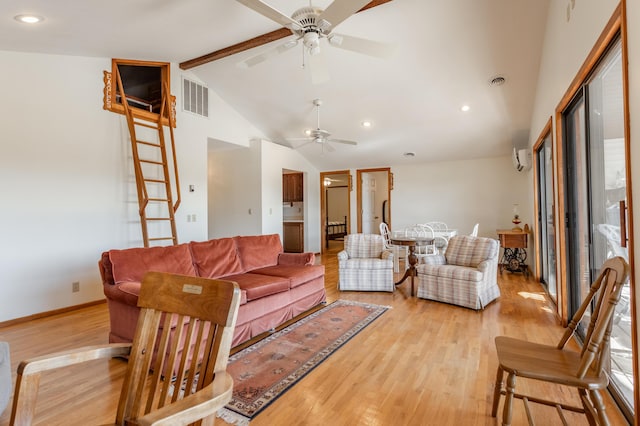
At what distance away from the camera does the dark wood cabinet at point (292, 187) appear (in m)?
8.44

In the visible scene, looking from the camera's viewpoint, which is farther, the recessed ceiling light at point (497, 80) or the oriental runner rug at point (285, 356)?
the recessed ceiling light at point (497, 80)

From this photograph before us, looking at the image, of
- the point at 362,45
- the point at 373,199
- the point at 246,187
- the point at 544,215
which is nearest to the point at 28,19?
the point at 362,45

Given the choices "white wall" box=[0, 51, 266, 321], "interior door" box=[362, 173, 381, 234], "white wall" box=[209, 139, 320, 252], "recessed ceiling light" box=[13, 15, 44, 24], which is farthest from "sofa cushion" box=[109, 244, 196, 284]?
"interior door" box=[362, 173, 381, 234]

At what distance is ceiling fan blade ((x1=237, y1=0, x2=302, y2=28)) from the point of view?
2.23 m

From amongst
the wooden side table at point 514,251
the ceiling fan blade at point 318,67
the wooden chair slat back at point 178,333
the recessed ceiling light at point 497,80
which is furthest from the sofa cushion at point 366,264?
the wooden chair slat back at point 178,333

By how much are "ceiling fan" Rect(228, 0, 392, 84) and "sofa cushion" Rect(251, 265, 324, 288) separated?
213cm

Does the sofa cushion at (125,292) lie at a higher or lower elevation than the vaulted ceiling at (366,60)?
lower

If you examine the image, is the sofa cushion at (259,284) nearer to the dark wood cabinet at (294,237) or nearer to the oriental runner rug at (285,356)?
the oriental runner rug at (285,356)

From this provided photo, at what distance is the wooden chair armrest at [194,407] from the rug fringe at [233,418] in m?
1.09

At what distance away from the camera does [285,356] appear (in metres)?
2.62

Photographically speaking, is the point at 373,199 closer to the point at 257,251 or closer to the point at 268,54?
the point at 257,251

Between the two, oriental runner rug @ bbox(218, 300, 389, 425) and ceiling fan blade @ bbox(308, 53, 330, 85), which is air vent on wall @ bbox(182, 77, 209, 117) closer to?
ceiling fan blade @ bbox(308, 53, 330, 85)

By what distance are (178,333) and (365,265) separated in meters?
3.67

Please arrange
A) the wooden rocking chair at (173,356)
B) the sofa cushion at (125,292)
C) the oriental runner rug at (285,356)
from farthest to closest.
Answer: the sofa cushion at (125,292) < the oriental runner rug at (285,356) < the wooden rocking chair at (173,356)
